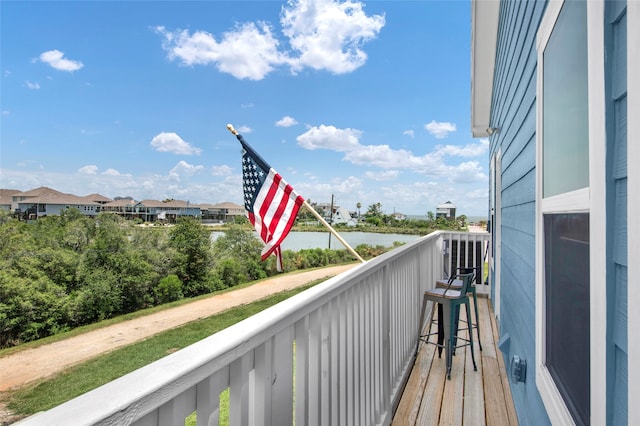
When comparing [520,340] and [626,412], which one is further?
[520,340]

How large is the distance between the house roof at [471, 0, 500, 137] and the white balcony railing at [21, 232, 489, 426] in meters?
3.54

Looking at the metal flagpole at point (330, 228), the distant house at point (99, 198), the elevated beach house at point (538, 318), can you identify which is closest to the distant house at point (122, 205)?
the distant house at point (99, 198)

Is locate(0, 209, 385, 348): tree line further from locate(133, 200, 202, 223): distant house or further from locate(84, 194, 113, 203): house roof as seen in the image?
locate(84, 194, 113, 203): house roof

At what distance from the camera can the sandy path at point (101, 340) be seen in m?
9.06

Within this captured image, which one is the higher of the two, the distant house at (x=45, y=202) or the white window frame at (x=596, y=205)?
the distant house at (x=45, y=202)

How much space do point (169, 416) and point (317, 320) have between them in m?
0.68

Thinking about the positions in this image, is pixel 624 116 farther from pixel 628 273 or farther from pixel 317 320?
pixel 317 320

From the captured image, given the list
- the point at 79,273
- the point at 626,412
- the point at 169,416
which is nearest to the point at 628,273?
the point at 626,412

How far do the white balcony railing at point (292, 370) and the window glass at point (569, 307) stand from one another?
735 mm

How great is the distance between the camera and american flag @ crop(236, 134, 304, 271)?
16.0 feet

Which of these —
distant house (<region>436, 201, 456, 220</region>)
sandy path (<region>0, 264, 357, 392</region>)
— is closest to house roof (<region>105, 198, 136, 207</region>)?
sandy path (<region>0, 264, 357, 392</region>)

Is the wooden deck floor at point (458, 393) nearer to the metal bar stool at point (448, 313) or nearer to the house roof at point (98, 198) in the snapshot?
the metal bar stool at point (448, 313)

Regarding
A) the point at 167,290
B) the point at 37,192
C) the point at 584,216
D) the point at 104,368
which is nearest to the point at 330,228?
the point at 584,216

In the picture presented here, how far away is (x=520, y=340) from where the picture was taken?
2.22 m
